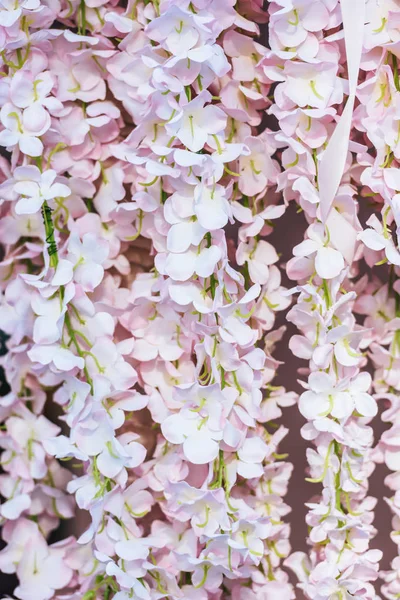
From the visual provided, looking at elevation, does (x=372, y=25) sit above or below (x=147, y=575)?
above

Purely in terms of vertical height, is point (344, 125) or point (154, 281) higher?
point (344, 125)

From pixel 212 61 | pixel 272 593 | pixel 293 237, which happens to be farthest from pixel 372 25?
pixel 272 593

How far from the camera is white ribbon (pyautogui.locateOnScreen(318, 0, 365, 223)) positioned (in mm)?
608

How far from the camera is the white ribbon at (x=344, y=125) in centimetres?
61

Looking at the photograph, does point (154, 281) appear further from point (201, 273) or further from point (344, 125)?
point (344, 125)

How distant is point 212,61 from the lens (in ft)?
2.05

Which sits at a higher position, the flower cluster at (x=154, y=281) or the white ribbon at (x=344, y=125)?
the white ribbon at (x=344, y=125)

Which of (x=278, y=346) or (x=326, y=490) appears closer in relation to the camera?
(x=326, y=490)

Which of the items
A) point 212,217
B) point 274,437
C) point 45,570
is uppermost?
point 212,217

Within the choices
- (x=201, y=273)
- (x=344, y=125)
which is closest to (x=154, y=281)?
(x=201, y=273)

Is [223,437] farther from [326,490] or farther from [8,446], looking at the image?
[8,446]

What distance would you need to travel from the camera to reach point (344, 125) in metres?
0.62

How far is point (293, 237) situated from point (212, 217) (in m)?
0.25

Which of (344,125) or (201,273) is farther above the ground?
(344,125)
